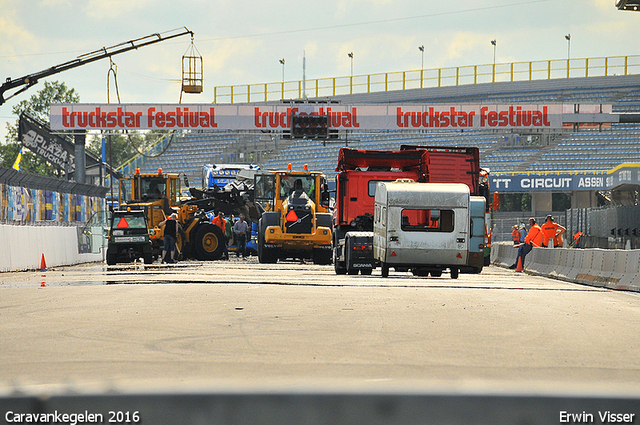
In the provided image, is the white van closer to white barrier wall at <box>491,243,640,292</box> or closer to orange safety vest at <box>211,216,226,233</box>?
white barrier wall at <box>491,243,640,292</box>

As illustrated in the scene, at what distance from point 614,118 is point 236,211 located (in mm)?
23480

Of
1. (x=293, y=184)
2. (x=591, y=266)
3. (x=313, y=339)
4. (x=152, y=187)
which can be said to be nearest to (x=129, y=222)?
(x=152, y=187)

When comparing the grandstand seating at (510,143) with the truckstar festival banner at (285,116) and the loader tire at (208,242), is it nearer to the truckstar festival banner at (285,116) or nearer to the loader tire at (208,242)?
the truckstar festival banner at (285,116)

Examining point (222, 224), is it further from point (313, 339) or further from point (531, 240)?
point (313, 339)

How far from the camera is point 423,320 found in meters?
10.5

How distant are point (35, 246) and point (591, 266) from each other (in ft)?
47.5

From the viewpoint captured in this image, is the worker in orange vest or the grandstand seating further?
the grandstand seating

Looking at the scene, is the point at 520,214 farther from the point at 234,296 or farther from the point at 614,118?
the point at 234,296

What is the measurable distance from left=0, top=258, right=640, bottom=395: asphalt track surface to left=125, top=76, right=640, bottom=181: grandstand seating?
153 feet

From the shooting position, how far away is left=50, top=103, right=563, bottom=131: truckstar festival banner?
1827 inches

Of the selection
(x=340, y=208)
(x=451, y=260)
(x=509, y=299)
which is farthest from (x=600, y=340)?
(x=340, y=208)

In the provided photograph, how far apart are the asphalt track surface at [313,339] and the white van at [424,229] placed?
168 inches

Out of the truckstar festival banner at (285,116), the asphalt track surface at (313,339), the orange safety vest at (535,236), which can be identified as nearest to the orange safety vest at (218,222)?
the orange safety vest at (535,236)

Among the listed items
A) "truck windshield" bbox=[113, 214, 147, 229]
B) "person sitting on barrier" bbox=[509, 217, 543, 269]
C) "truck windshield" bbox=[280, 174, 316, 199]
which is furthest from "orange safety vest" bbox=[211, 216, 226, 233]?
"person sitting on barrier" bbox=[509, 217, 543, 269]
